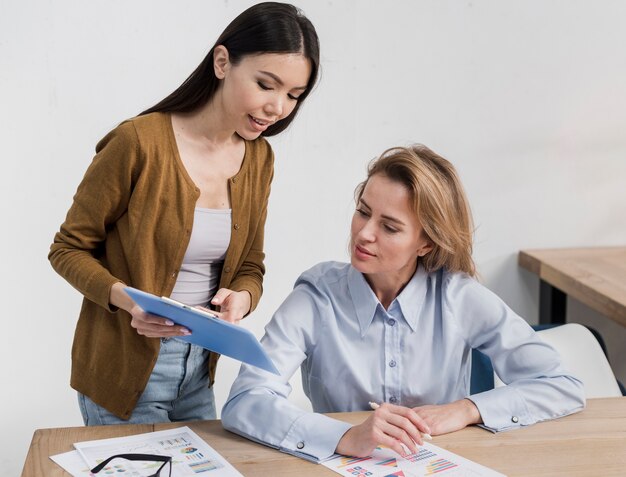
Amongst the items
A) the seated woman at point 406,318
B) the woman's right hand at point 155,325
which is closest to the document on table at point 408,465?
the seated woman at point 406,318

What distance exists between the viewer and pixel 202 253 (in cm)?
181

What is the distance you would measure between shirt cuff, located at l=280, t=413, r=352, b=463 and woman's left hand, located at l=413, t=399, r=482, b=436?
166 mm

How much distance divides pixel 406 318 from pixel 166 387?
1.80ft

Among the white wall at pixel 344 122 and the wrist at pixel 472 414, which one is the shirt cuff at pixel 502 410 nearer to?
the wrist at pixel 472 414

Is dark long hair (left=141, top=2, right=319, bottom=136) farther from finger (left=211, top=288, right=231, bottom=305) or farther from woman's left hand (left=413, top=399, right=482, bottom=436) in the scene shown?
woman's left hand (left=413, top=399, right=482, bottom=436)

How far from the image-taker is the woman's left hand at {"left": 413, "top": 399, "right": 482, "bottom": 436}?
1.57 m

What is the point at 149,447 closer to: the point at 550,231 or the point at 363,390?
the point at 363,390

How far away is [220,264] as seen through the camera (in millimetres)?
1880

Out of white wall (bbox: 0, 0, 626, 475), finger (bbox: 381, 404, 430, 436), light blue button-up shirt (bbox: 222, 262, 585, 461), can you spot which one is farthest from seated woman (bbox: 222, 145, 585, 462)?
white wall (bbox: 0, 0, 626, 475)

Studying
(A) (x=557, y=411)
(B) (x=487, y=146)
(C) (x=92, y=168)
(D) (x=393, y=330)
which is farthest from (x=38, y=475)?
(B) (x=487, y=146)

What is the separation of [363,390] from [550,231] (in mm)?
1703

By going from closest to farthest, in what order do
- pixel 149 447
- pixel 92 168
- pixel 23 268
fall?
pixel 149 447 → pixel 92 168 → pixel 23 268

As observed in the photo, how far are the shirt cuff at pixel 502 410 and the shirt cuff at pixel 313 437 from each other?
0.28 metres

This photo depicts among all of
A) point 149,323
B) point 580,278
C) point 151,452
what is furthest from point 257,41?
point 580,278
